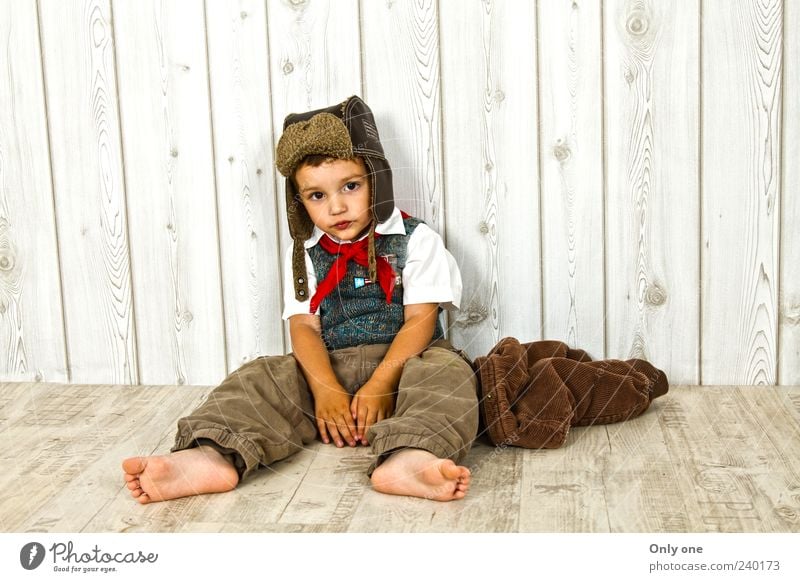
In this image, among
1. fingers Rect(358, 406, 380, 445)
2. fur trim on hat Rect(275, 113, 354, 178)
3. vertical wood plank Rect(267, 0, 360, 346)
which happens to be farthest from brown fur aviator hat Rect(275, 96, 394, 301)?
fingers Rect(358, 406, 380, 445)

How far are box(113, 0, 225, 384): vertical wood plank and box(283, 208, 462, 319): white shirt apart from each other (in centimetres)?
23

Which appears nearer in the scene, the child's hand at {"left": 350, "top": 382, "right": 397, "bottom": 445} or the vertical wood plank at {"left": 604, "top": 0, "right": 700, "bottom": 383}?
the child's hand at {"left": 350, "top": 382, "right": 397, "bottom": 445}

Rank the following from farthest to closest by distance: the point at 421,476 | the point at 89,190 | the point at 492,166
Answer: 1. the point at 89,190
2. the point at 492,166
3. the point at 421,476

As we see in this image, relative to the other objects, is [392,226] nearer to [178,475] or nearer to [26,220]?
[178,475]

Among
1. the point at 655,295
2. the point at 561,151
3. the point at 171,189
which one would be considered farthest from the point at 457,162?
the point at 171,189

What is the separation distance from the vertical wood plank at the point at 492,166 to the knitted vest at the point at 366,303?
5.8 inches

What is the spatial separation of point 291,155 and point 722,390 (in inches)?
30.8

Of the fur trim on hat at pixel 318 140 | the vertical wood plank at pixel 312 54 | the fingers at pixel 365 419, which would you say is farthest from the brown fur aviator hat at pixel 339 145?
the fingers at pixel 365 419

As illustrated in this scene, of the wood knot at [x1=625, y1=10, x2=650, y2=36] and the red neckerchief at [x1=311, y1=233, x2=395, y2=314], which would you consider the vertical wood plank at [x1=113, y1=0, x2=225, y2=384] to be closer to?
the red neckerchief at [x1=311, y1=233, x2=395, y2=314]

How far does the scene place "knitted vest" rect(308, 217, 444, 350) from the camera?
152 cm

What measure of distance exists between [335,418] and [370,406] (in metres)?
0.05

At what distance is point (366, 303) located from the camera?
152cm

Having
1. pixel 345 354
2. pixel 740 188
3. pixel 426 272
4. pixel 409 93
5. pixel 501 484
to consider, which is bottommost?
pixel 501 484

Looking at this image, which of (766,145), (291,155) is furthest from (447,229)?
(766,145)
